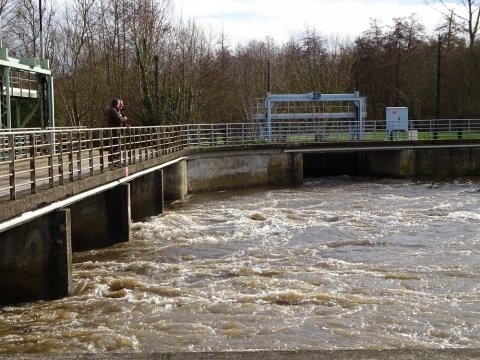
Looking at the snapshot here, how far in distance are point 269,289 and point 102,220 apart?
565 cm

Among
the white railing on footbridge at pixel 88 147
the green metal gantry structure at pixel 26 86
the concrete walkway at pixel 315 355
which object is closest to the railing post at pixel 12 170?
the white railing on footbridge at pixel 88 147

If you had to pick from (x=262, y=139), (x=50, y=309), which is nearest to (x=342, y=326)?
(x=50, y=309)

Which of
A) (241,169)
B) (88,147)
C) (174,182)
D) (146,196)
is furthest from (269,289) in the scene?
(241,169)

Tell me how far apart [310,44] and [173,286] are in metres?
51.1

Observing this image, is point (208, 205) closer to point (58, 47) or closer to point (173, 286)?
point (173, 286)

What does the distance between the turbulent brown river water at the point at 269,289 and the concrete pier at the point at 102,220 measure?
1.42 ft

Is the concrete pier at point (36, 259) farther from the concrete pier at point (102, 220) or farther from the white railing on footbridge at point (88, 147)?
the concrete pier at point (102, 220)

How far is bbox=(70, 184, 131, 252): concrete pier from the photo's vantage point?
1450 centimetres

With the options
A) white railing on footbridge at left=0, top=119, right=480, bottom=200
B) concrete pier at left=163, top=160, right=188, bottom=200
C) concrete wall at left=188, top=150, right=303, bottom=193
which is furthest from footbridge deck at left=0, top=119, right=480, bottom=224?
concrete pier at left=163, top=160, right=188, bottom=200

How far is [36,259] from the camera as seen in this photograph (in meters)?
9.98

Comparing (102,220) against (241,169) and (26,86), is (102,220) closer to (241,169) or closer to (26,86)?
(241,169)

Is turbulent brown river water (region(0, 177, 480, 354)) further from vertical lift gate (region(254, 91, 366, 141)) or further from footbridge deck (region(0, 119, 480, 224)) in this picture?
vertical lift gate (region(254, 91, 366, 141))

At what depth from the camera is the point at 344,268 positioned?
12.0m

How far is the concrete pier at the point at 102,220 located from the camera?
571 inches
